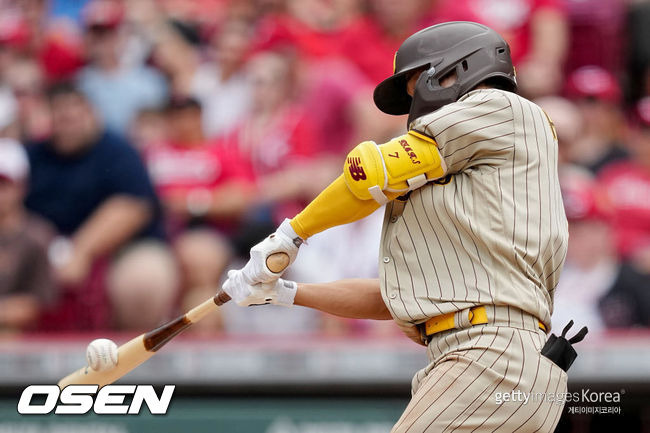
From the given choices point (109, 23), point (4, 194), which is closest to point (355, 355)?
point (4, 194)

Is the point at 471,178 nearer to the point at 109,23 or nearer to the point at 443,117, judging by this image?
the point at 443,117

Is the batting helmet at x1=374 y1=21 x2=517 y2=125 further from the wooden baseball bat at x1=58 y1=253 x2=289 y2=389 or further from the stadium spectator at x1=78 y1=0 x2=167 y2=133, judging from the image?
the stadium spectator at x1=78 y1=0 x2=167 y2=133

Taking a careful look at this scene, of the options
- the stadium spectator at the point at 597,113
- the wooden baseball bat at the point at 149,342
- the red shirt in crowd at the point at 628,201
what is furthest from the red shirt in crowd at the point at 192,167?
the wooden baseball bat at the point at 149,342

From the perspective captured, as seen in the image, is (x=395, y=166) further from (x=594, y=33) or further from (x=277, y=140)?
(x=594, y=33)

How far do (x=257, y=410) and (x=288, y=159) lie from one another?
5.88 ft

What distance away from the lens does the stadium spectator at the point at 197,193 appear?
624cm

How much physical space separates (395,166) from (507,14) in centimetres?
447

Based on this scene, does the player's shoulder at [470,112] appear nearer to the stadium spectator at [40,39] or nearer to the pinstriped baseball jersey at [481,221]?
the pinstriped baseball jersey at [481,221]

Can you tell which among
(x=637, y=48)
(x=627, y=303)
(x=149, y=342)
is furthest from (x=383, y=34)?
(x=149, y=342)

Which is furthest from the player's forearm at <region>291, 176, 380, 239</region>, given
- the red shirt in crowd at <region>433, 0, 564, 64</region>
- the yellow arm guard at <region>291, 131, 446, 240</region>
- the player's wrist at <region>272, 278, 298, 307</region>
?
the red shirt in crowd at <region>433, 0, 564, 64</region>

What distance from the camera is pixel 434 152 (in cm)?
276

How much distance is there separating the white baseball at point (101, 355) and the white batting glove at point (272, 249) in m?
0.57

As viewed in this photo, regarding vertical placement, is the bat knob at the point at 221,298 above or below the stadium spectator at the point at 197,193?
above

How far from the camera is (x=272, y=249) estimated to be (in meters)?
2.92
